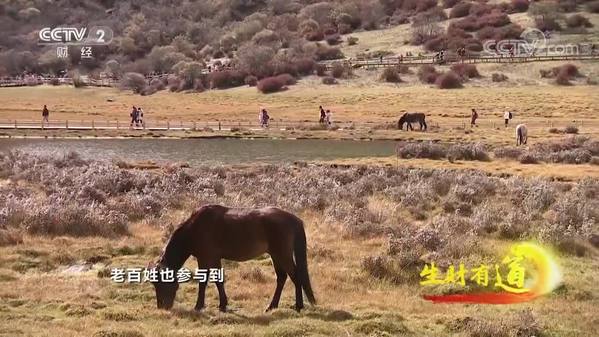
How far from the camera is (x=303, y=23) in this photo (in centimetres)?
11731

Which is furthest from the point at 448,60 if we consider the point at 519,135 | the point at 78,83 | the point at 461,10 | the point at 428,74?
the point at 78,83

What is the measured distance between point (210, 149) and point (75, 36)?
359 ft

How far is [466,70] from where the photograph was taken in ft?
240

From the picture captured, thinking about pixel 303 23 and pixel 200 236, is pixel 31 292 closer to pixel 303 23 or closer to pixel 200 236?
pixel 200 236

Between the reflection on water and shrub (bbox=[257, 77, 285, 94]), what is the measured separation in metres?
34.7

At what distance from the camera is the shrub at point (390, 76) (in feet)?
245

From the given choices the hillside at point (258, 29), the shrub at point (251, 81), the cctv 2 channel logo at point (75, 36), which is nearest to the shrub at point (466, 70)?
the hillside at point (258, 29)

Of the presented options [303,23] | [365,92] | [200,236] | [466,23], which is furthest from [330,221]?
[303,23]

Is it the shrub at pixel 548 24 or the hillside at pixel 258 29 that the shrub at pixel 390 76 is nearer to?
the hillside at pixel 258 29

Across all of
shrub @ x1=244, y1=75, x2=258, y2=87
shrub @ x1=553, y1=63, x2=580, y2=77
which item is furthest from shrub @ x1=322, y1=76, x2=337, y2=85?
shrub @ x1=553, y1=63, x2=580, y2=77

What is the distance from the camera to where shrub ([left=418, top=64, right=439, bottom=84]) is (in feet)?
239

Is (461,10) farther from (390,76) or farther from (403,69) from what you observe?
(390,76)

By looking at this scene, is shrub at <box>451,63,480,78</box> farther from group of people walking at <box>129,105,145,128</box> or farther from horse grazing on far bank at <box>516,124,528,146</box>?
group of people walking at <box>129,105,145,128</box>

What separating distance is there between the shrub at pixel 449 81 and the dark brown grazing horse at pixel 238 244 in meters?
62.3
